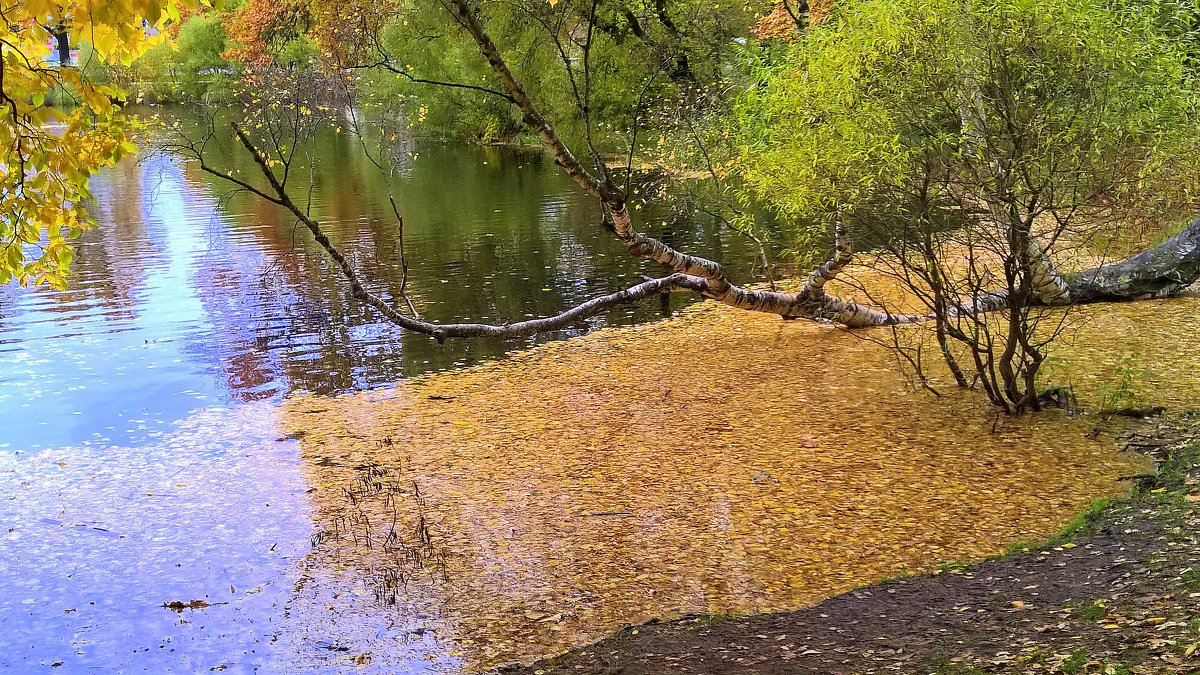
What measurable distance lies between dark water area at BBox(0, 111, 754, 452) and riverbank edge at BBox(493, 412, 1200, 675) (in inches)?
242

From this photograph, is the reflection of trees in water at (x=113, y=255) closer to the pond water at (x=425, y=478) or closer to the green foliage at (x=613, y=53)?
the pond water at (x=425, y=478)

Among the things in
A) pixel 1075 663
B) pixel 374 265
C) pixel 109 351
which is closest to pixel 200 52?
pixel 374 265

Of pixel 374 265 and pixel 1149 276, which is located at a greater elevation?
pixel 374 265

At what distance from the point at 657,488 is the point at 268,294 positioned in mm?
10592

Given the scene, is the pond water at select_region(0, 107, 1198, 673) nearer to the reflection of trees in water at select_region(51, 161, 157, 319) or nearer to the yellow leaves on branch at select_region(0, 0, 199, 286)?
the reflection of trees in water at select_region(51, 161, 157, 319)

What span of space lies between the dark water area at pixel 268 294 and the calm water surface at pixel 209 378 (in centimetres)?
5

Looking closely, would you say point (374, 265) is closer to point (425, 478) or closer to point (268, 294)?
point (268, 294)

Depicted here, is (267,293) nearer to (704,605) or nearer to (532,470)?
(532,470)

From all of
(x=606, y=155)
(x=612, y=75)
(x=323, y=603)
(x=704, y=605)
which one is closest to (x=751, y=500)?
(x=704, y=605)

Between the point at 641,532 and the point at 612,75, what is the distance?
20512 millimetres

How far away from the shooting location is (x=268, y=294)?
16969 millimetres

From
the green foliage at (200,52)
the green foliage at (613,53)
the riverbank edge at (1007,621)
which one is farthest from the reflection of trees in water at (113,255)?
the green foliage at (200,52)

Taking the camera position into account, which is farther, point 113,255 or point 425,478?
point 113,255

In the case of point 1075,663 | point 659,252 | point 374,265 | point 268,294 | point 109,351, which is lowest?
point 1075,663
